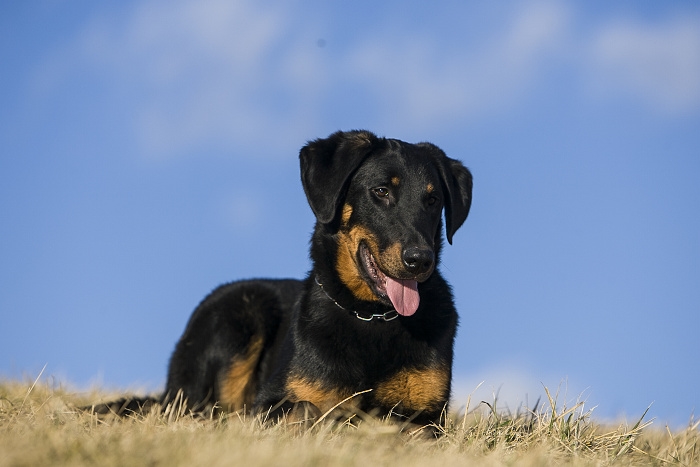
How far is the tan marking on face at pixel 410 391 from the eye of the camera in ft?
16.8

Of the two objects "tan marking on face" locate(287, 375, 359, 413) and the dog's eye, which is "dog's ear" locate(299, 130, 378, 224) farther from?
"tan marking on face" locate(287, 375, 359, 413)

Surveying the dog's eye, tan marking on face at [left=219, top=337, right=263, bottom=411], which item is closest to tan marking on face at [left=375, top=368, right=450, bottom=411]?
the dog's eye

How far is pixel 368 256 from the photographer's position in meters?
5.26

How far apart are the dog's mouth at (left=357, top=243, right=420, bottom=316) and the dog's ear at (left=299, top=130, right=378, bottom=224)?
0.37 meters

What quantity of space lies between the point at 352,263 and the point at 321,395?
920mm

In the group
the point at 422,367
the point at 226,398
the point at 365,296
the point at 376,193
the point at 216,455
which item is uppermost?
the point at 376,193

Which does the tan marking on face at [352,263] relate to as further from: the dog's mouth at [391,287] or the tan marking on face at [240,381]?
the tan marking on face at [240,381]

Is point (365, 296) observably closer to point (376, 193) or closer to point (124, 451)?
point (376, 193)

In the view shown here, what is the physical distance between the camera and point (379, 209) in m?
5.25

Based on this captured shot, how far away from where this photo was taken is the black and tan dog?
512 cm

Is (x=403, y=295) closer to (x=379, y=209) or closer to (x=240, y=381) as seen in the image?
(x=379, y=209)

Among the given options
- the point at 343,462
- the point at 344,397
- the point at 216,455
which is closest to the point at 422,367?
the point at 344,397

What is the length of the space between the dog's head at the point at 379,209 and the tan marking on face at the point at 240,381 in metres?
1.87

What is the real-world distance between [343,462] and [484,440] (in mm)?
1842
